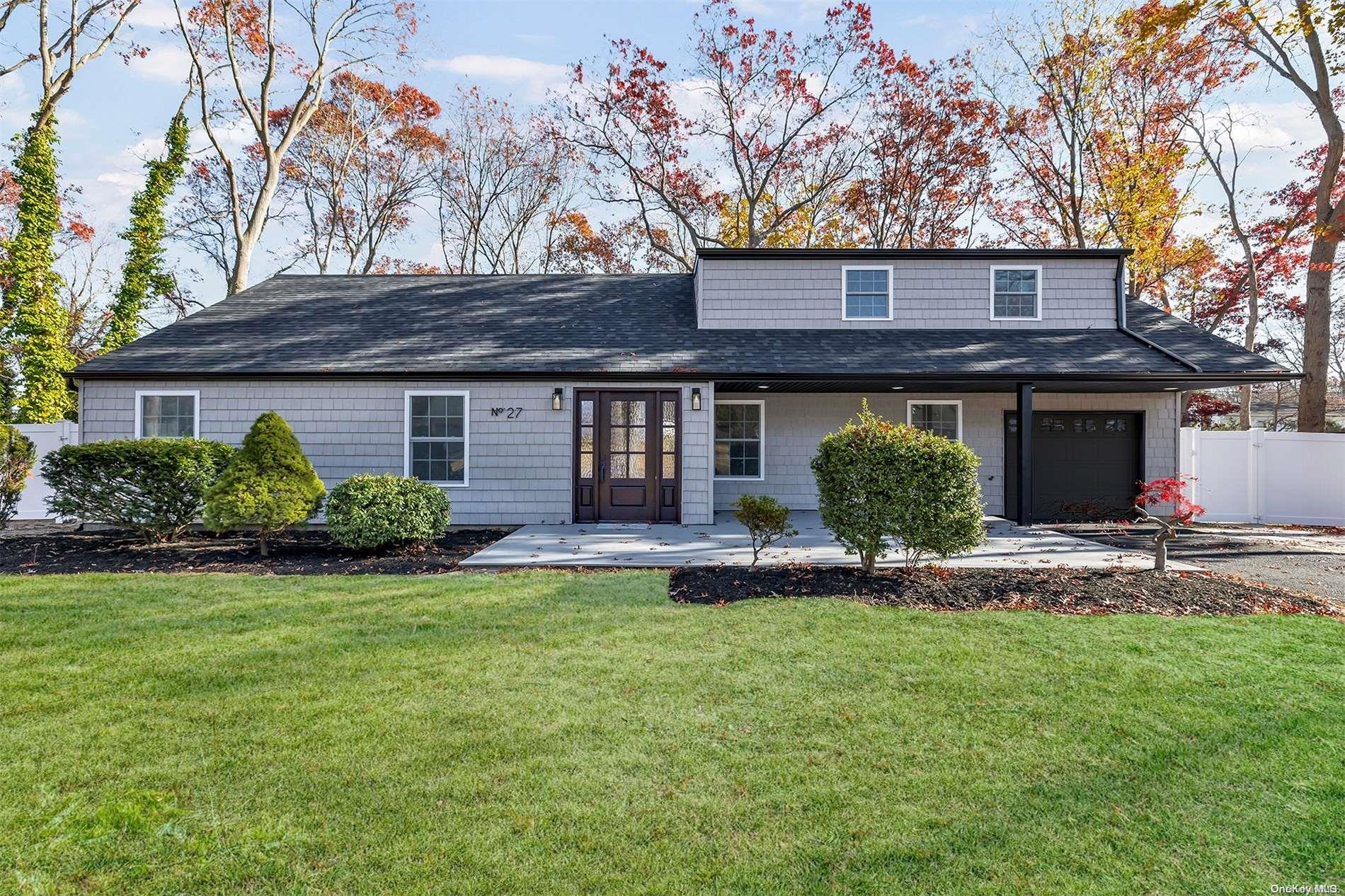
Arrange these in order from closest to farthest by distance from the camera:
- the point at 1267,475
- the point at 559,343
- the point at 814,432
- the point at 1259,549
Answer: the point at 1259,549, the point at 559,343, the point at 1267,475, the point at 814,432

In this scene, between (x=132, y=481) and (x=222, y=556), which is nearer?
(x=222, y=556)

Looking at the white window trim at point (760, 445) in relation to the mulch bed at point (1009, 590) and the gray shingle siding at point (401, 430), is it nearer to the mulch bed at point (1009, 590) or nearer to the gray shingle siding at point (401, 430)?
the gray shingle siding at point (401, 430)

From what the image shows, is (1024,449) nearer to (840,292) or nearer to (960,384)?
(960,384)

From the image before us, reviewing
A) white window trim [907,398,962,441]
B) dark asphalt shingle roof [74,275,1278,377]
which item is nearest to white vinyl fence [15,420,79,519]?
dark asphalt shingle roof [74,275,1278,377]

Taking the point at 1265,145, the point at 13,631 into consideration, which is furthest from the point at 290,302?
the point at 1265,145

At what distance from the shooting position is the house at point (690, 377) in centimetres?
989

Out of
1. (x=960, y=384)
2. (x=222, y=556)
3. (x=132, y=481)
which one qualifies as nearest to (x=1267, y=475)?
(x=960, y=384)

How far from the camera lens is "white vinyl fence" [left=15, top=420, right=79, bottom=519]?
37.4 ft

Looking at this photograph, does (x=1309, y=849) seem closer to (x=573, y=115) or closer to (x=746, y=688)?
(x=746, y=688)

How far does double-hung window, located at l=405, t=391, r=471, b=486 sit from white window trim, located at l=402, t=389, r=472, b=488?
11mm

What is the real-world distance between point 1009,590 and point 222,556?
8.42 m

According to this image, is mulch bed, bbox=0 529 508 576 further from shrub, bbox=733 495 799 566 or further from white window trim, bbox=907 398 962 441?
white window trim, bbox=907 398 962 441

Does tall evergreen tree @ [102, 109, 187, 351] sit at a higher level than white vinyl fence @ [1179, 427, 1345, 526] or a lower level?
higher

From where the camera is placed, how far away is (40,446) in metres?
11.5
